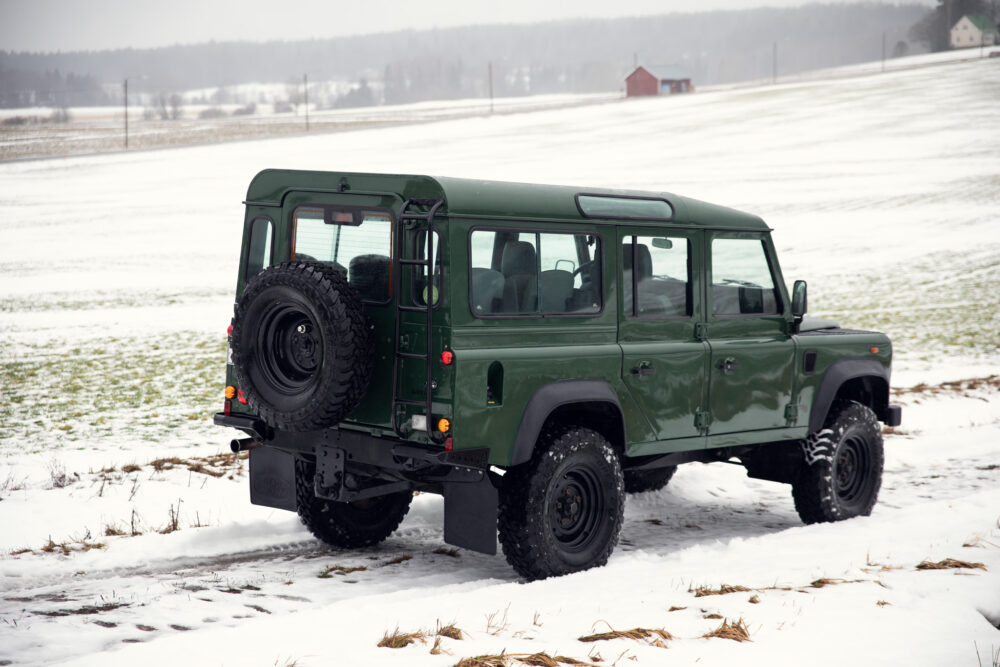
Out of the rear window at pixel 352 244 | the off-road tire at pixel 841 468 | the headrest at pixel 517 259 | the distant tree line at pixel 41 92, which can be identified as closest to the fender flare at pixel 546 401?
the headrest at pixel 517 259

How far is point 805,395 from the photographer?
797 cm

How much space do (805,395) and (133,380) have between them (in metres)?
9.33

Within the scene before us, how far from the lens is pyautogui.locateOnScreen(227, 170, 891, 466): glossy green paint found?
5.95m

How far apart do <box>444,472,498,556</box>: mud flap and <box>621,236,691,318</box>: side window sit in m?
1.59

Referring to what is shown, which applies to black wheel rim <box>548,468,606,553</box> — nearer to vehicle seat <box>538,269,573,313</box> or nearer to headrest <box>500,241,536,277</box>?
vehicle seat <box>538,269,573,313</box>

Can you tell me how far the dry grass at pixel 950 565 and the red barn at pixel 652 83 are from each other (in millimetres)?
100527

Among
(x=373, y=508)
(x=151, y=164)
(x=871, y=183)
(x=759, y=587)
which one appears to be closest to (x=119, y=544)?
(x=373, y=508)

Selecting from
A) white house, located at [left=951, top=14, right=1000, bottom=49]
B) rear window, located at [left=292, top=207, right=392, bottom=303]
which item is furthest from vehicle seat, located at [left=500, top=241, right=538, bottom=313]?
white house, located at [left=951, top=14, right=1000, bottom=49]

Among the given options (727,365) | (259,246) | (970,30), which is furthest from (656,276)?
(970,30)

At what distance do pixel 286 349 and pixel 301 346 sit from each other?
0.40 feet

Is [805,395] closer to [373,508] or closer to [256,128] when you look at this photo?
[373,508]

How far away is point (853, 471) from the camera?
842 cm

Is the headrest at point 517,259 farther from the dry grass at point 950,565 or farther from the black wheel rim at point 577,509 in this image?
the dry grass at point 950,565

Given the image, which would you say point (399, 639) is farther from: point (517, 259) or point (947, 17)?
point (947, 17)
